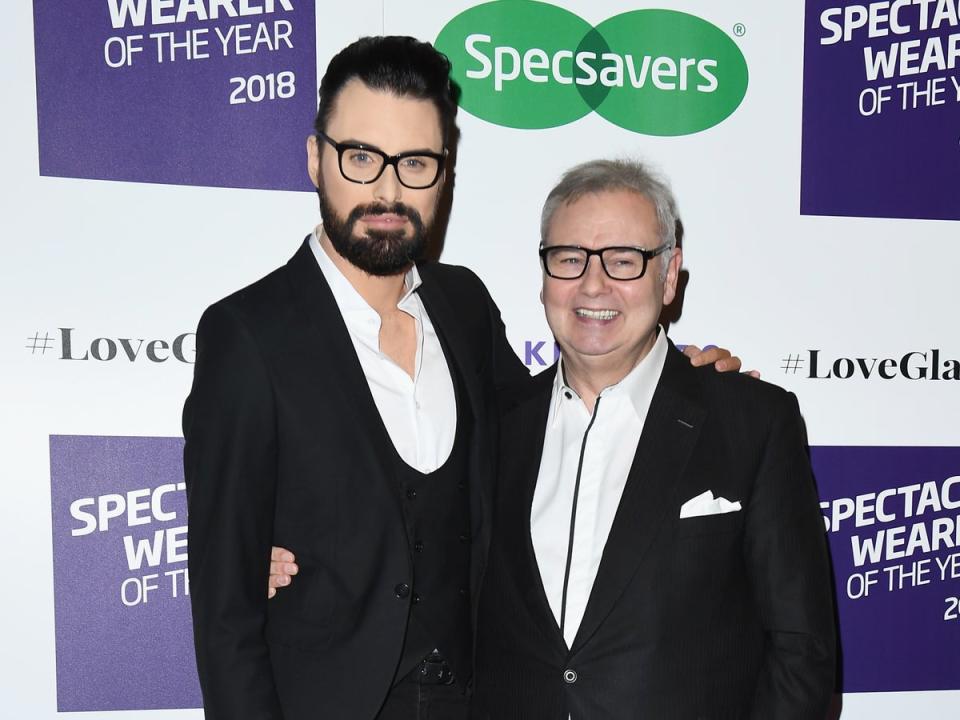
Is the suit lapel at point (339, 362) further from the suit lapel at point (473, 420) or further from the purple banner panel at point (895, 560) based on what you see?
the purple banner panel at point (895, 560)

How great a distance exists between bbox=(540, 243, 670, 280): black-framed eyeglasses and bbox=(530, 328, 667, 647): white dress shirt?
202 millimetres

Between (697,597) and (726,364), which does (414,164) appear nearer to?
(726,364)

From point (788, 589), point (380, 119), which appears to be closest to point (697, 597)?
point (788, 589)

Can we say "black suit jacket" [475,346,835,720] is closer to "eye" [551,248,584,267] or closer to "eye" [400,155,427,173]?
"eye" [551,248,584,267]

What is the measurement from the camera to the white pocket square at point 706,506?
1.54 metres

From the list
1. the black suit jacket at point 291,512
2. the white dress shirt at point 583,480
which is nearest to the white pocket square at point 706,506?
the white dress shirt at point 583,480

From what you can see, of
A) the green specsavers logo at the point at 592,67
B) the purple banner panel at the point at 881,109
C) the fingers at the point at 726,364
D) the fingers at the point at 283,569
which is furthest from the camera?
the purple banner panel at the point at 881,109

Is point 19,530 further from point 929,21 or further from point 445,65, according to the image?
point 929,21

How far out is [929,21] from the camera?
248cm

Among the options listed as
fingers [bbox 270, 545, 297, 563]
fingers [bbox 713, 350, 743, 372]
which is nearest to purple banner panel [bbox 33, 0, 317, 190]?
fingers [bbox 270, 545, 297, 563]

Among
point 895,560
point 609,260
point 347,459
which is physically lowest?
point 895,560

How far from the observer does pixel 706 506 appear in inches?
60.6

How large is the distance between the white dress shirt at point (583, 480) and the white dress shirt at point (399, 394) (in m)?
0.24

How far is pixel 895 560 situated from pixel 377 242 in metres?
2.06
